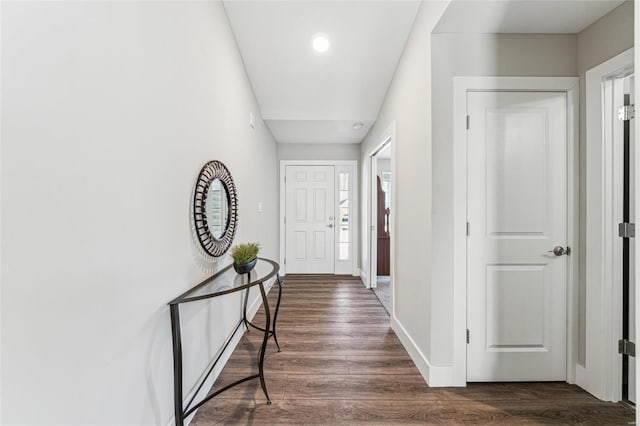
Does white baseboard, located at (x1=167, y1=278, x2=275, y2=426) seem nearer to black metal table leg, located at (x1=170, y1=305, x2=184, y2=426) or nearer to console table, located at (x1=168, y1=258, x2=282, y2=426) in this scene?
console table, located at (x1=168, y1=258, x2=282, y2=426)

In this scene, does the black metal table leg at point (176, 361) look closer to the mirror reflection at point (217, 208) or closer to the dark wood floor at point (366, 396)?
the dark wood floor at point (366, 396)

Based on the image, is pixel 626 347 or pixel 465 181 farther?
pixel 465 181

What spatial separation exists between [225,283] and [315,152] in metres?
3.39

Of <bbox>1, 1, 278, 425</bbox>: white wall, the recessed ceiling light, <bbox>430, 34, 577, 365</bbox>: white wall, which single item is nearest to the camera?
<bbox>1, 1, 278, 425</bbox>: white wall

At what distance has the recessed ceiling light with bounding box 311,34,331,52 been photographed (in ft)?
7.74

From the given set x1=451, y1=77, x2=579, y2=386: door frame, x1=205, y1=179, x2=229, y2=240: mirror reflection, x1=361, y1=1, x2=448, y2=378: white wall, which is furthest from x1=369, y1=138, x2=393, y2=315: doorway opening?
x1=205, y1=179, x2=229, y2=240: mirror reflection

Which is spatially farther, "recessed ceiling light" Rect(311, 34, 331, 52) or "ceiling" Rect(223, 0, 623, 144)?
"recessed ceiling light" Rect(311, 34, 331, 52)

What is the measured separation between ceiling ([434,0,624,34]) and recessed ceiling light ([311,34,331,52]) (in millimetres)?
1015

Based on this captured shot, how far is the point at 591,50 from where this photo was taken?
5.54 feet

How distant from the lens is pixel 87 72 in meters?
0.86

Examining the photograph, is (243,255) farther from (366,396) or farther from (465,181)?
(465,181)

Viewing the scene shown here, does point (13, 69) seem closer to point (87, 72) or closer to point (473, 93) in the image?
point (87, 72)

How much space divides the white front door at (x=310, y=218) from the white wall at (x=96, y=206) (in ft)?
9.91

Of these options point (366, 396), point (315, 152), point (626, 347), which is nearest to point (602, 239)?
point (626, 347)
